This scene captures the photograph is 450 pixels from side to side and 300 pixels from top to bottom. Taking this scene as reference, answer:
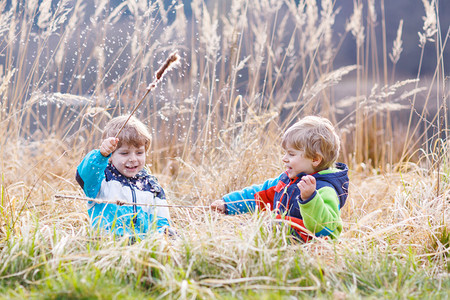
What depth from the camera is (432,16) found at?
363 cm

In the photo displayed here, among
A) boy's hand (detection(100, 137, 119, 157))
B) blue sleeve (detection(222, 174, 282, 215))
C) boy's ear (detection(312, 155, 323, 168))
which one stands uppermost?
boy's hand (detection(100, 137, 119, 157))

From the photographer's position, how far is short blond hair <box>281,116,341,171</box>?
103 inches

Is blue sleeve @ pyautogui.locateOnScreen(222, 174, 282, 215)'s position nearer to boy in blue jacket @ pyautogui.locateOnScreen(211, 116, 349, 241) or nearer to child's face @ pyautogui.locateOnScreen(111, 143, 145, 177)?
boy in blue jacket @ pyautogui.locateOnScreen(211, 116, 349, 241)

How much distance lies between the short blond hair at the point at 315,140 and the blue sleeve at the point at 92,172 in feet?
3.19

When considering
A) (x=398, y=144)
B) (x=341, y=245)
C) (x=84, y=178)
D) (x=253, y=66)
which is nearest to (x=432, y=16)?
(x=253, y=66)

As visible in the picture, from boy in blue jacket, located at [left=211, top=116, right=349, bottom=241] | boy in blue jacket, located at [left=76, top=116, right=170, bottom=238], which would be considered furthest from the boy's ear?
boy in blue jacket, located at [left=76, top=116, right=170, bottom=238]

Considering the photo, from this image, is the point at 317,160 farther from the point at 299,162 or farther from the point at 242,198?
the point at 242,198

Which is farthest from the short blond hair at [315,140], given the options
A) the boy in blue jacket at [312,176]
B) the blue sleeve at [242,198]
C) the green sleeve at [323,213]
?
the blue sleeve at [242,198]

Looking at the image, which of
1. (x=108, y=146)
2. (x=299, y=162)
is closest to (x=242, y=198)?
(x=299, y=162)

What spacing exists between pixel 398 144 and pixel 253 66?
6.49 feet

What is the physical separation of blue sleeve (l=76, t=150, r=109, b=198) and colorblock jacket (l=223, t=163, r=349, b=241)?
0.71 meters

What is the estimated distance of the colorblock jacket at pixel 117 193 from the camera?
2.55 m

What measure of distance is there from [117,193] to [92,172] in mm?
206

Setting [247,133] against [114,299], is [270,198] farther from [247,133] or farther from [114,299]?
[114,299]
